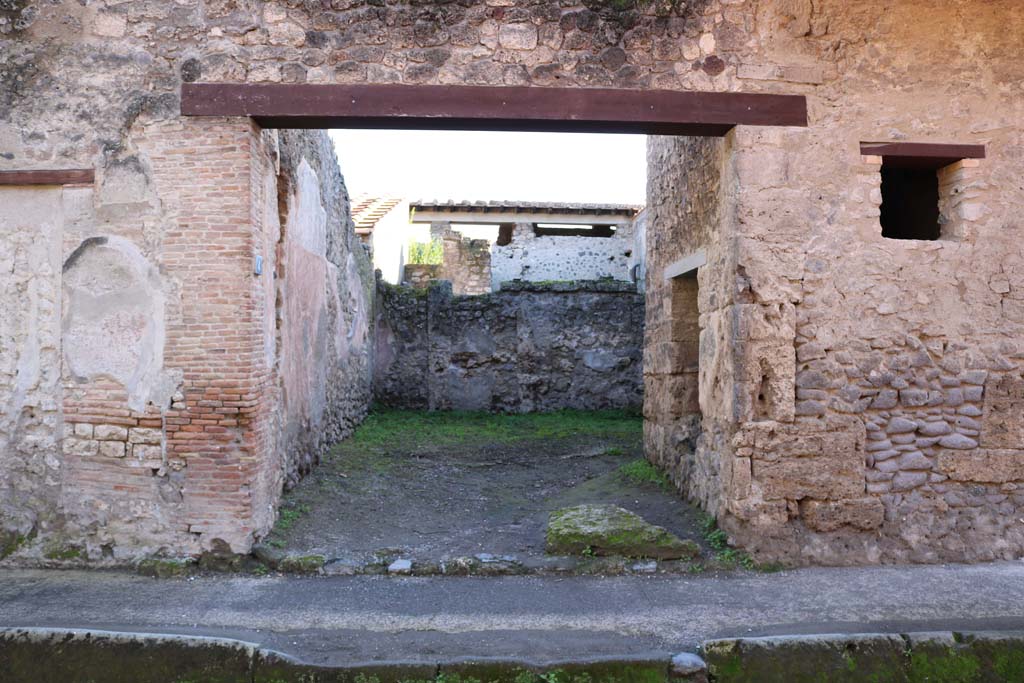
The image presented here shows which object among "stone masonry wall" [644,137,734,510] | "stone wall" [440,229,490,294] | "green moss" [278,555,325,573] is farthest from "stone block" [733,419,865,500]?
"stone wall" [440,229,490,294]

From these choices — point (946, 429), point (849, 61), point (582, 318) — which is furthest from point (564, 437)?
point (849, 61)

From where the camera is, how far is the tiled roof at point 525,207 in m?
17.5

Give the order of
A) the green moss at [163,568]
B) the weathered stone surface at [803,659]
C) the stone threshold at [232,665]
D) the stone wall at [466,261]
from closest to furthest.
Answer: the stone threshold at [232,665] < the weathered stone surface at [803,659] < the green moss at [163,568] < the stone wall at [466,261]

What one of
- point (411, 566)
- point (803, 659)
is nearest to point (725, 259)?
point (803, 659)

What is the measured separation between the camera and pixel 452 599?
4.21 metres

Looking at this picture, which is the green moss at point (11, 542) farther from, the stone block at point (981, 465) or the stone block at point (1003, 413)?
the stone block at point (1003, 413)

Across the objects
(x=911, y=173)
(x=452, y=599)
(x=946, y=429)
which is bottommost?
(x=452, y=599)

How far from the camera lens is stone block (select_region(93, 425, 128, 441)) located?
4.70 m

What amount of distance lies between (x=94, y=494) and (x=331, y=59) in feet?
11.0

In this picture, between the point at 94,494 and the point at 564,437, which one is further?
the point at 564,437

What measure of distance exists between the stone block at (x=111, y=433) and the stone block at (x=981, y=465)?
561 cm

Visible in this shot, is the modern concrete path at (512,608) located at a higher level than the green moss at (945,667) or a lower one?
higher

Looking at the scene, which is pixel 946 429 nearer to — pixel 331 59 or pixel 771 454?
pixel 771 454

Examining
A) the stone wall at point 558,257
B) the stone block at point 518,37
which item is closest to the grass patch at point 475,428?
the stone block at point 518,37
